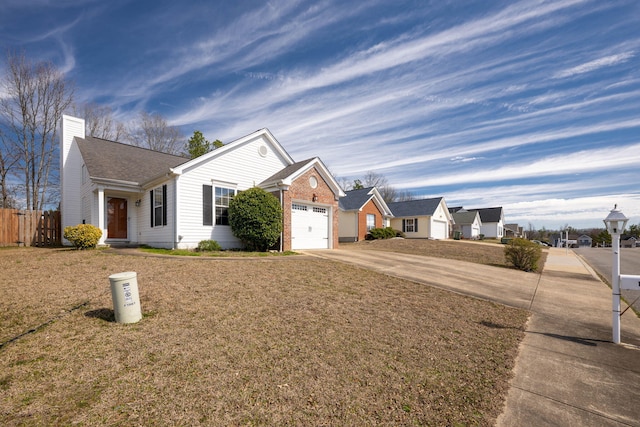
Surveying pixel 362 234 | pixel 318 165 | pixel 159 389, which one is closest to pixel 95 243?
pixel 318 165

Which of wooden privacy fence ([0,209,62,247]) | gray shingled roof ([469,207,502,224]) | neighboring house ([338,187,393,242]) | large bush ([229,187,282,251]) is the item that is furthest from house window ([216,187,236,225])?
gray shingled roof ([469,207,502,224])

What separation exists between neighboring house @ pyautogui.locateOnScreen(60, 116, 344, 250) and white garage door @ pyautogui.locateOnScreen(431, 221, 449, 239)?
62.7ft

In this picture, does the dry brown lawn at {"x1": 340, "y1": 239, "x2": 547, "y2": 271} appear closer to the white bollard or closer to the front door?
the front door

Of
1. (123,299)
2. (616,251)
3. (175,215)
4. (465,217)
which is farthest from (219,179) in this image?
(465,217)

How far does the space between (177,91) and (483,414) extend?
1889cm

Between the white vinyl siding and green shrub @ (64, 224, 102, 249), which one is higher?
the white vinyl siding

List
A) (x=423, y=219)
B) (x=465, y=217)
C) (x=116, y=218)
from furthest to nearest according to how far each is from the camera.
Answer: (x=465, y=217)
(x=423, y=219)
(x=116, y=218)

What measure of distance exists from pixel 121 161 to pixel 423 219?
89.0ft

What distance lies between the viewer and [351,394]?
3.07 metres

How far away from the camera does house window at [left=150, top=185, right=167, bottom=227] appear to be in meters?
13.0

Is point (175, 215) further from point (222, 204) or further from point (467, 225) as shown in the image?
point (467, 225)

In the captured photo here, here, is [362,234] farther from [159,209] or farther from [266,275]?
[266,275]

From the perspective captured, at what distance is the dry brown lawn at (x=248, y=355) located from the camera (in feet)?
9.07

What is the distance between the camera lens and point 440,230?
33.6 m
